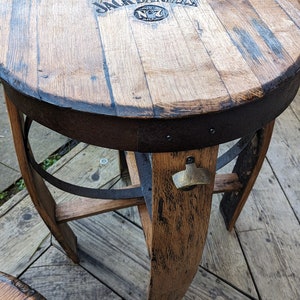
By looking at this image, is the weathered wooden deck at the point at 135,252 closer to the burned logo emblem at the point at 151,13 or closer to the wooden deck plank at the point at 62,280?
the wooden deck plank at the point at 62,280

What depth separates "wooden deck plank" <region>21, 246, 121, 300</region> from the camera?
1300 millimetres

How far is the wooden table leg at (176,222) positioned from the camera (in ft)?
2.54

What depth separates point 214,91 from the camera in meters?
0.67

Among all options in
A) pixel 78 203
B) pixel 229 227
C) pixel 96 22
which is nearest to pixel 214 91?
pixel 96 22

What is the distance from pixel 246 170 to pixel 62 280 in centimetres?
77

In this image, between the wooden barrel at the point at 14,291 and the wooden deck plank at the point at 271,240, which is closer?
the wooden barrel at the point at 14,291

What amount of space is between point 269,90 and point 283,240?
3.14 feet

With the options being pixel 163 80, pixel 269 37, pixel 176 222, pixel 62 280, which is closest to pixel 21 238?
pixel 62 280

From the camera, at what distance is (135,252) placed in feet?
4.68

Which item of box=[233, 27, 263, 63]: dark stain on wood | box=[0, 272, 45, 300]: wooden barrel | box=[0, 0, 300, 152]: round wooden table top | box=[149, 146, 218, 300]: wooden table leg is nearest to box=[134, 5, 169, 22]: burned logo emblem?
box=[0, 0, 300, 152]: round wooden table top

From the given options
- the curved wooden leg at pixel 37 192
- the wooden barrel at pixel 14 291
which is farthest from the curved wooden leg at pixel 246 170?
the wooden barrel at pixel 14 291

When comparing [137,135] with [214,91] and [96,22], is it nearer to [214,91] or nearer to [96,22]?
[214,91]

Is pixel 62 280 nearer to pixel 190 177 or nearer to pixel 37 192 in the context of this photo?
pixel 37 192

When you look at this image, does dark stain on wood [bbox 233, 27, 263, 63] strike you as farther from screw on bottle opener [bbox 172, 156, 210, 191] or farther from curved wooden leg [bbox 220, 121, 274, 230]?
curved wooden leg [bbox 220, 121, 274, 230]
